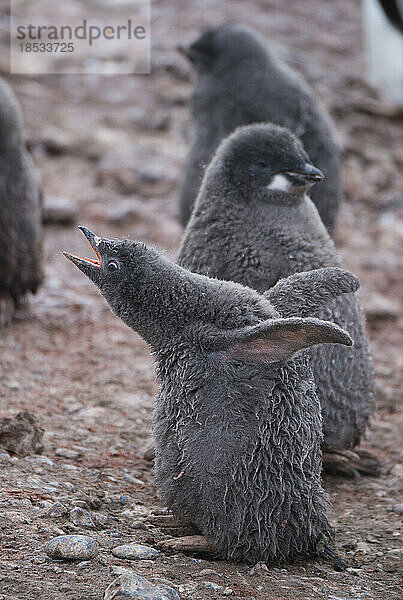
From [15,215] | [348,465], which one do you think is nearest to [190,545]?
[348,465]

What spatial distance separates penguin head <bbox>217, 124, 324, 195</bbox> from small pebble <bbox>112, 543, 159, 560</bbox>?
5.50 feet

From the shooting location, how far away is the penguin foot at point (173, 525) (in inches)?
120

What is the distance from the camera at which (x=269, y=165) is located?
12.7 feet

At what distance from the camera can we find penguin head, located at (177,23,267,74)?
5.72m

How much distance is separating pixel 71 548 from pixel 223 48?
402 cm

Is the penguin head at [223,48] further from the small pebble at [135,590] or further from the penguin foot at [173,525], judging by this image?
the small pebble at [135,590]

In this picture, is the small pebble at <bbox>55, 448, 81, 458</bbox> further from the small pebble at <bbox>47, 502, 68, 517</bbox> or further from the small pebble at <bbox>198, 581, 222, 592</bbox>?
the small pebble at <bbox>198, 581, 222, 592</bbox>

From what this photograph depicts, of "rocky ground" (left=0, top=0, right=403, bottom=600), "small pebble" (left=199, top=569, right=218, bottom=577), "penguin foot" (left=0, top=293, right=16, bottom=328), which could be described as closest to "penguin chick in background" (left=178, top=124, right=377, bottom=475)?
"rocky ground" (left=0, top=0, right=403, bottom=600)

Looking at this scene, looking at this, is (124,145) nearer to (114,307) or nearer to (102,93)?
(102,93)

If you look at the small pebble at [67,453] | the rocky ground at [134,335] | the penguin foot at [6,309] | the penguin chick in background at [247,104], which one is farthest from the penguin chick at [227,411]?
the penguin foot at [6,309]

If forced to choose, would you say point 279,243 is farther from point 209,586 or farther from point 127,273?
point 209,586

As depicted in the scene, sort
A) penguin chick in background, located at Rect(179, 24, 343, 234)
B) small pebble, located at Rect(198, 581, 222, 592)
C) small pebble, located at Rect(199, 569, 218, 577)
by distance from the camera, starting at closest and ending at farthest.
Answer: small pebble, located at Rect(198, 581, 222, 592), small pebble, located at Rect(199, 569, 218, 577), penguin chick in background, located at Rect(179, 24, 343, 234)

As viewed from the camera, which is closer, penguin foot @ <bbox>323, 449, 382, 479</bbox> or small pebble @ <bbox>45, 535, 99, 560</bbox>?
small pebble @ <bbox>45, 535, 99, 560</bbox>

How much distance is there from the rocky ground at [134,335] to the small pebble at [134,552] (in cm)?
1
